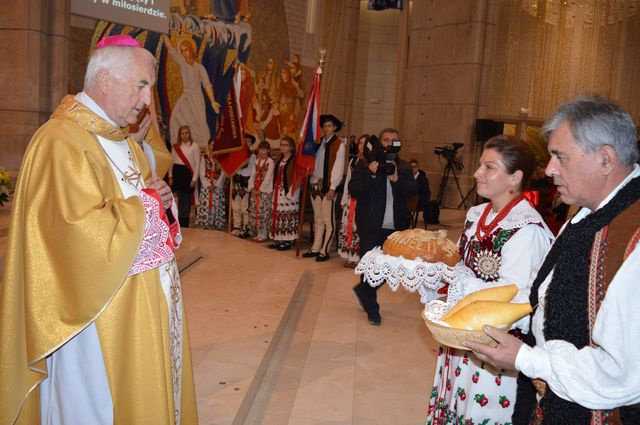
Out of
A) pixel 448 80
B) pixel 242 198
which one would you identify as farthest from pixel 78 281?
pixel 448 80

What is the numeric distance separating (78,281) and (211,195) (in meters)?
7.77

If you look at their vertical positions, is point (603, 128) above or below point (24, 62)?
below

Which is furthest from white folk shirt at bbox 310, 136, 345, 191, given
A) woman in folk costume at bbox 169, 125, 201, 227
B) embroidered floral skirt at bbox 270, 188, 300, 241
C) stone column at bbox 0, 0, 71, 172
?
stone column at bbox 0, 0, 71, 172

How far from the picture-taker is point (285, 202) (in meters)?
8.64

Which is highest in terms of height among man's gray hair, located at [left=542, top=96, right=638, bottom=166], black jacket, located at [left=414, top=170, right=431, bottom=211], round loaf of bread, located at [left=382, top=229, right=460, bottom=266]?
man's gray hair, located at [left=542, top=96, right=638, bottom=166]

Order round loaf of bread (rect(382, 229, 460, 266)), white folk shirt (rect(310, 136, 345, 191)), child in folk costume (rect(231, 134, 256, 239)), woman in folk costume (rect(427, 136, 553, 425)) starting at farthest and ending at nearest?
1. child in folk costume (rect(231, 134, 256, 239))
2. white folk shirt (rect(310, 136, 345, 191))
3. round loaf of bread (rect(382, 229, 460, 266))
4. woman in folk costume (rect(427, 136, 553, 425))

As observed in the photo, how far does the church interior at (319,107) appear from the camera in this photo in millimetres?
4168

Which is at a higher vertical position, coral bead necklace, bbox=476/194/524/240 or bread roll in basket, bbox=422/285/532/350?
coral bead necklace, bbox=476/194/524/240

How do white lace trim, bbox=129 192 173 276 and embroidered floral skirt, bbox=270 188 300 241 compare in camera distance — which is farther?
embroidered floral skirt, bbox=270 188 300 241

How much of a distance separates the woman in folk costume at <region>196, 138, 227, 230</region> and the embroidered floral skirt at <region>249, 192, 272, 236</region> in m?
0.76

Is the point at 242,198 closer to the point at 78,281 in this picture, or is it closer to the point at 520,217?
the point at 520,217

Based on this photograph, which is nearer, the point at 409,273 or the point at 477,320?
the point at 477,320

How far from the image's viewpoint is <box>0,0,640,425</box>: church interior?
417 cm

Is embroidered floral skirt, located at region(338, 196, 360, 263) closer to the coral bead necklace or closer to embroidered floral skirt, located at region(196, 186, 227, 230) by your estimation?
embroidered floral skirt, located at region(196, 186, 227, 230)
